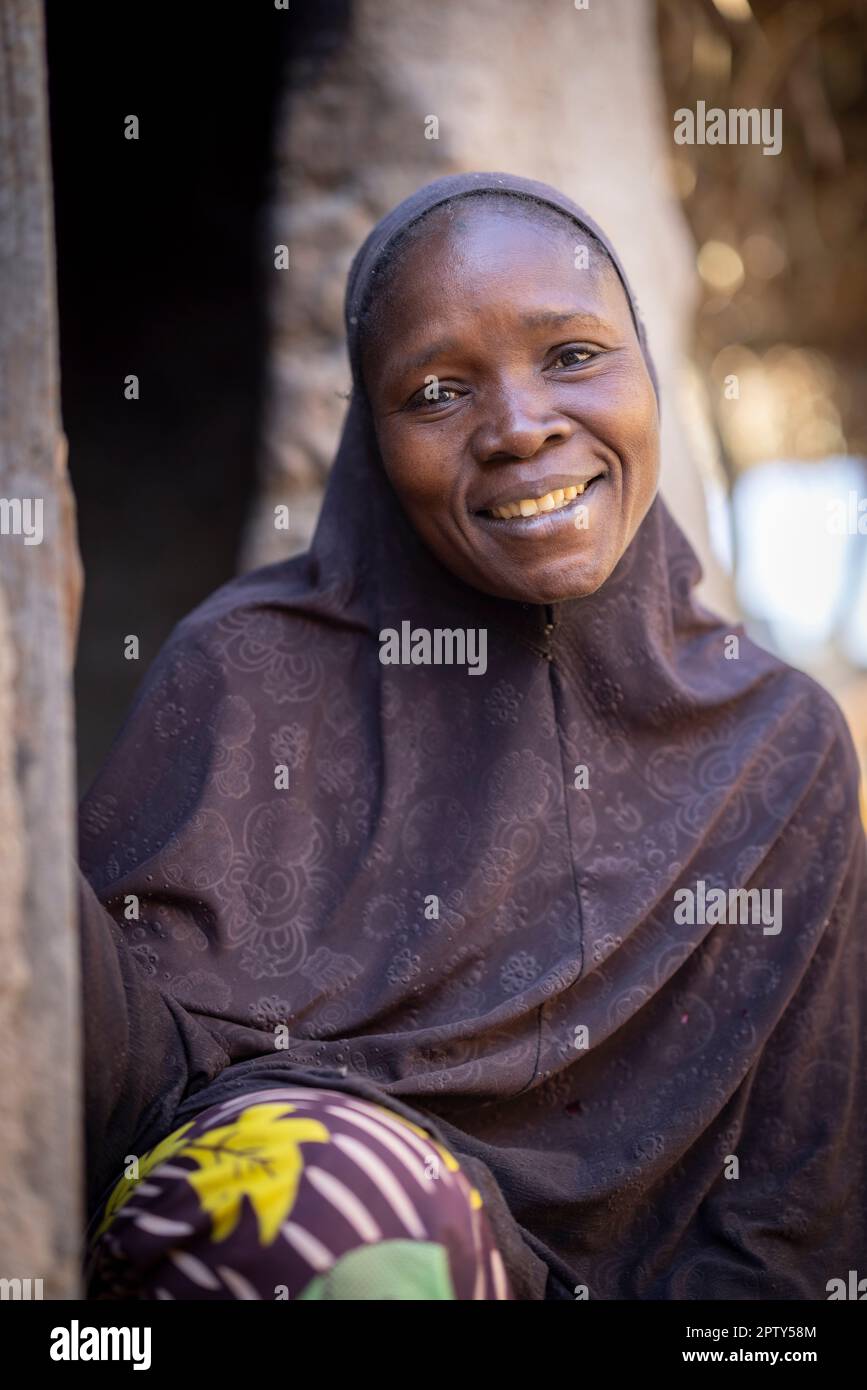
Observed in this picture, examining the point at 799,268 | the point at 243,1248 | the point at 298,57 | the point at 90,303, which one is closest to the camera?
the point at 243,1248

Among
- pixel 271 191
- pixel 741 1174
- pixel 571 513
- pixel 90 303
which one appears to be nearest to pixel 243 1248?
pixel 741 1174

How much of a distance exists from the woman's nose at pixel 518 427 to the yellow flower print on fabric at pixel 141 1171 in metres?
0.93

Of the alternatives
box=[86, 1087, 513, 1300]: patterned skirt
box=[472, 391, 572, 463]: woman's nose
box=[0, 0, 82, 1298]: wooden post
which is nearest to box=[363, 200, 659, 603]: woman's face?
box=[472, 391, 572, 463]: woman's nose

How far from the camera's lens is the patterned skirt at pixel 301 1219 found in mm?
1402

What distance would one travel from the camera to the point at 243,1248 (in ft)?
4.65

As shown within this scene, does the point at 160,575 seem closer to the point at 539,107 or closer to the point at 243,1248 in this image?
the point at 539,107

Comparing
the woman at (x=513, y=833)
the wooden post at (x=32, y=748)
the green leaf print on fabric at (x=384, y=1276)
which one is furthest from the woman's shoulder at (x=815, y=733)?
the wooden post at (x=32, y=748)

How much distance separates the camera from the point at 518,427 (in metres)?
1.97

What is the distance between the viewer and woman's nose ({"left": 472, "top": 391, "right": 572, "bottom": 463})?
77.6 inches

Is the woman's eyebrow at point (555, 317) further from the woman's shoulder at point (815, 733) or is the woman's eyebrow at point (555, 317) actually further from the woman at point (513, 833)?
the woman's shoulder at point (815, 733)

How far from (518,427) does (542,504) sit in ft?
0.35

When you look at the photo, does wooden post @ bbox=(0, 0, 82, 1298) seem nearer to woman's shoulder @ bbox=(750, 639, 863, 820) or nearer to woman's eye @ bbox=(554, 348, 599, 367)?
woman's eye @ bbox=(554, 348, 599, 367)

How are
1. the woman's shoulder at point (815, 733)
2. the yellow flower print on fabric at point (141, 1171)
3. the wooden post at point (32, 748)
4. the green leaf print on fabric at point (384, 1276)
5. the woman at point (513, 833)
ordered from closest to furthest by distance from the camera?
1. the wooden post at point (32, 748)
2. the green leaf print on fabric at point (384, 1276)
3. the yellow flower print on fabric at point (141, 1171)
4. the woman at point (513, 833)
5. the woman's shoulder at point (815, 733)

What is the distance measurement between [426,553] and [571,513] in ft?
0.97
